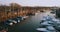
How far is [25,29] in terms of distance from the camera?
1.53 metres

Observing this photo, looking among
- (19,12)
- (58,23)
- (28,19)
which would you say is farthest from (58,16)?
(19,12)

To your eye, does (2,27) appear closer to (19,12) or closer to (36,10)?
(19,12)

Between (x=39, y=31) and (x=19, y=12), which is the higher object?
(x=19, y=12)

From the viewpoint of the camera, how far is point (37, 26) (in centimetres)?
153

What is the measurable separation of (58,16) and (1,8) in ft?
2.16

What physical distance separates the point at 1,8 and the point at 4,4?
6cm

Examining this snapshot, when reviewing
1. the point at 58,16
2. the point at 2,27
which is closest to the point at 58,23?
the point at 58,16

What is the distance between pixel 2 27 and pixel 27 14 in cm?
32

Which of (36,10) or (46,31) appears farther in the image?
(36,10)

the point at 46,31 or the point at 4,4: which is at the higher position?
the point at 4,4

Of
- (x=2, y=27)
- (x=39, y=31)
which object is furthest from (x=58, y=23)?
(x=2, y=27)

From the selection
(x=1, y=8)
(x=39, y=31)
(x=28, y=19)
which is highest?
(x=1, y=8)

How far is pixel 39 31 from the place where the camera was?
149 centimetres

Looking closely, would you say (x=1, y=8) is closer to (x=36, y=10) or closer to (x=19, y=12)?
(x=19, y=12)
